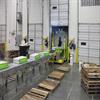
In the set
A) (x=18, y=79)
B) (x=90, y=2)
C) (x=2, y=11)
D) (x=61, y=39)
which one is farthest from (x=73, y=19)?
(x=18, y=79)

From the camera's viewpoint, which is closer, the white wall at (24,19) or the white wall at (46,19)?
the white wall at (46,19)

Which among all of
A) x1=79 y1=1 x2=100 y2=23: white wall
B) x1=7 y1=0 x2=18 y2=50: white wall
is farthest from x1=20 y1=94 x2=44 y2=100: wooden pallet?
x1=7 y1=0 x2=18 y2=50: white wall

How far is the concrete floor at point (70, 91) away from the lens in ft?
16.9

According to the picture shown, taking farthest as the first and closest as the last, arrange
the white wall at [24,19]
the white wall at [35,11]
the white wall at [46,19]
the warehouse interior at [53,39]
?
the white wall at [24,19] < the white wall at [35,11] < the white wall at [46,19] < the warehouse interior at [53,39]

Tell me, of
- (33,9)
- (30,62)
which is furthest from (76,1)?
(30,62)

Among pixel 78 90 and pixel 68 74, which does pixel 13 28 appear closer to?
pixel 68 74

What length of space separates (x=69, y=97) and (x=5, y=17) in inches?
337

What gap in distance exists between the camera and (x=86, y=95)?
537 cm

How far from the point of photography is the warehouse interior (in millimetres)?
6602

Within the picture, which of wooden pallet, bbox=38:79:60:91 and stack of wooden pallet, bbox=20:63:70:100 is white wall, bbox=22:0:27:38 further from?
wooden pallet, bbox=38:79:60:91

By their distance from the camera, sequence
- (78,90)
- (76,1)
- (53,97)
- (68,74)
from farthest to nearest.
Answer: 1. (76,1)
2. (68,74)
3. (78,90)
4. (53,97)

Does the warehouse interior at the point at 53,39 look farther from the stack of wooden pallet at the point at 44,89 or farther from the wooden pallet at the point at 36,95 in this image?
the wooden pallet at the point at 36,95

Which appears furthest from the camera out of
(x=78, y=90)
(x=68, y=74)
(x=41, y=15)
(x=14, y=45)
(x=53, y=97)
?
(x=14, y=45)

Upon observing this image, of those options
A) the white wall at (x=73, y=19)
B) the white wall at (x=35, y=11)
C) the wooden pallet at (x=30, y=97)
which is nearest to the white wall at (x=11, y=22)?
the white wall at (x=35, y=11)
